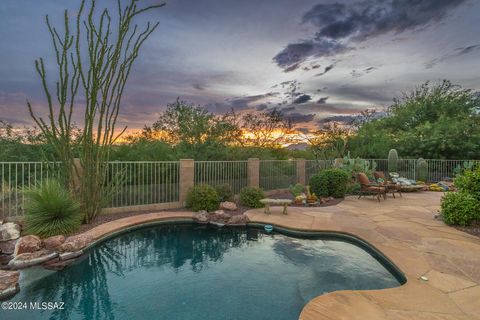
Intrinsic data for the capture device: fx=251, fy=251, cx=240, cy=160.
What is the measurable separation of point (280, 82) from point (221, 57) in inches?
144

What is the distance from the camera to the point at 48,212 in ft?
18.1

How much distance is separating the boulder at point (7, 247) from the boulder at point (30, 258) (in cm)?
78

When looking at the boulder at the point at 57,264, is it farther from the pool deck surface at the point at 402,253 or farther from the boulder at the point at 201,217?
the boulder at the point at 201,217

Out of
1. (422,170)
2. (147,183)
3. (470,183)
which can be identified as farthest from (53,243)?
(422,170)

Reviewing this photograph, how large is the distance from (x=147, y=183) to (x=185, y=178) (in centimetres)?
125

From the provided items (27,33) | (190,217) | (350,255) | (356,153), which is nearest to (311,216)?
(350,255)

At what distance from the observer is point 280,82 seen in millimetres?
12414

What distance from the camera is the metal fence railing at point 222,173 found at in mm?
9344

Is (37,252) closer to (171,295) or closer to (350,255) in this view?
(171,295)

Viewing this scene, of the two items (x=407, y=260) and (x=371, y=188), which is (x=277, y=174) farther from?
(x=407, y=260)

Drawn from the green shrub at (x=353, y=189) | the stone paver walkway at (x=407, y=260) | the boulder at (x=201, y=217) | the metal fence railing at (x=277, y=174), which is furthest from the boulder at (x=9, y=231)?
the green shrub at (x=353, y=189)

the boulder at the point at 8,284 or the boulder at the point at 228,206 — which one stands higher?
the boulder at the point at 228,206

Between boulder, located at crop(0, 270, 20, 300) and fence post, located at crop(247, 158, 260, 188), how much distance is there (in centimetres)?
771

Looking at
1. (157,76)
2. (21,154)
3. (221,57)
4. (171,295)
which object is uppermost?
(221,57)
